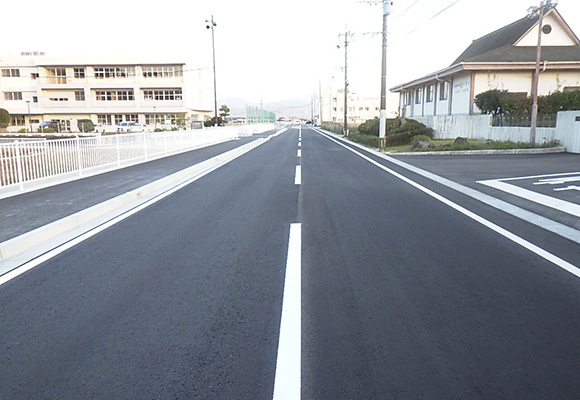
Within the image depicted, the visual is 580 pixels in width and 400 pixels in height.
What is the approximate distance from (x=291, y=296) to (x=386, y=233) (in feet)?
9.26

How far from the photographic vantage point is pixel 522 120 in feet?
75.7

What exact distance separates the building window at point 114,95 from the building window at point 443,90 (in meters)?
50.9

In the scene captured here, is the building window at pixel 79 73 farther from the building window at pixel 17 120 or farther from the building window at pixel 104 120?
the building window at pixel 17 120

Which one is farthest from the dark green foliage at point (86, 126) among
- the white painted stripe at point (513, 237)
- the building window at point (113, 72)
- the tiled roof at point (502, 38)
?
the white painted stripe at point (513, 237)

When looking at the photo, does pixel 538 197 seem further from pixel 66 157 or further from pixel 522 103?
pixel 522 103

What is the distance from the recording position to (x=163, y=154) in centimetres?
2114

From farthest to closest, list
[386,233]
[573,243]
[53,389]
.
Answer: [386,233]
[573,243]
[53,389]

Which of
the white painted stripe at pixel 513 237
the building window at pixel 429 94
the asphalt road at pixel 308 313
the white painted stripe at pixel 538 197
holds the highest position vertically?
the building window at pixel 429 94

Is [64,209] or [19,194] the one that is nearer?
[64,209]

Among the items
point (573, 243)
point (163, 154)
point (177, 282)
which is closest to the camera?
point (177, 282)

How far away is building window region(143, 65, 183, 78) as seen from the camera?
2744 inches

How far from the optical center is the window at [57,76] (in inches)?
2778

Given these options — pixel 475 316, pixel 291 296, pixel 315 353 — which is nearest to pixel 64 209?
pixel 291 296

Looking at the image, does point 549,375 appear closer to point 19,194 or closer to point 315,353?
point 315,353
